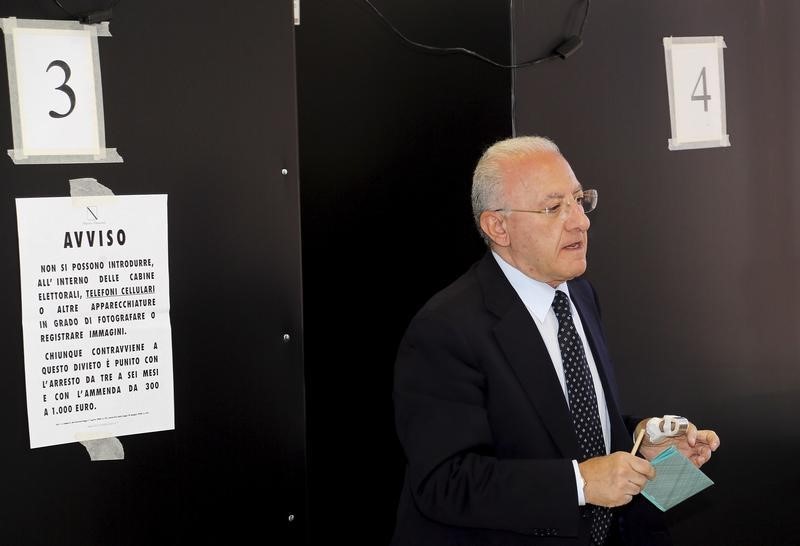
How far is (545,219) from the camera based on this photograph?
221 cm

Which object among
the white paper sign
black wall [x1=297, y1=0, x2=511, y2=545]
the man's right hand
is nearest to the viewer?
the man's right hand

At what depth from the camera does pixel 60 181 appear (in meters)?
2.02

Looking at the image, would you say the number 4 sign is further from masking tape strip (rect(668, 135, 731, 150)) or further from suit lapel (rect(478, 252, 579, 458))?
suit lapel (rect(478, 252, 579, 458))

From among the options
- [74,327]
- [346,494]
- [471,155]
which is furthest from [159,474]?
[471,155]

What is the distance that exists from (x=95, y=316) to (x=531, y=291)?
95cm

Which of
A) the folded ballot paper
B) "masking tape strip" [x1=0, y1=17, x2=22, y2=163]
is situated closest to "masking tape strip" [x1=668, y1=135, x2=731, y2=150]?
the folded ballot paper

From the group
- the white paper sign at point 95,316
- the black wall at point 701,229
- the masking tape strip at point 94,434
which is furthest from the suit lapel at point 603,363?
the masking tape strip at point 94,434

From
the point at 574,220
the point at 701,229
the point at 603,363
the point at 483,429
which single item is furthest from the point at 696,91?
the point at 483,429

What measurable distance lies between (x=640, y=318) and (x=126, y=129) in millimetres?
1513

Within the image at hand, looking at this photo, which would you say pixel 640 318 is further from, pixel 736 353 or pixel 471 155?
pixel 471 155

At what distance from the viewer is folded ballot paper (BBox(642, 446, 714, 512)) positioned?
1963 millimetres

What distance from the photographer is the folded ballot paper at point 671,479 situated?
196 centimetres

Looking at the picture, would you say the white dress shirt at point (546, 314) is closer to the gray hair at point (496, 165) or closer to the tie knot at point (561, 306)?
the tie knot at point (561, 306)

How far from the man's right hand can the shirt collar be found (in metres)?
0.40
